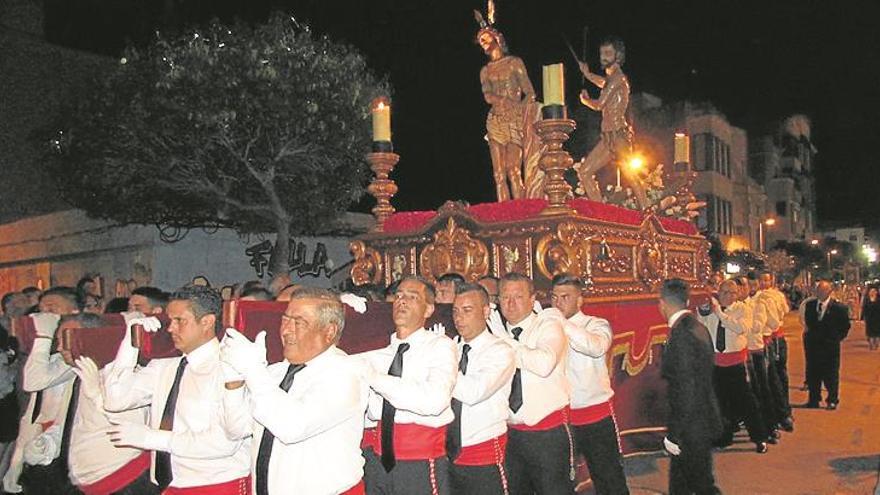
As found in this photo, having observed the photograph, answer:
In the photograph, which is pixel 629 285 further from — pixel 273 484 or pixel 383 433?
pixel 273 484

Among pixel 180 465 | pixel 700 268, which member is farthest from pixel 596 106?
pixel 180 465

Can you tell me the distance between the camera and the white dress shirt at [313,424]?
3.13m

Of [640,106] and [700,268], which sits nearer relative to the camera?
[700,268]

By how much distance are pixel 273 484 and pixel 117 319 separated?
5.36ft

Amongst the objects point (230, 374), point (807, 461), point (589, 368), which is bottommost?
point (807, 461)

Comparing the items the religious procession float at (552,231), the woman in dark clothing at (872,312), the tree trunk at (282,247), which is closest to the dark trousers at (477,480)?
the religious procession float at (552,231)

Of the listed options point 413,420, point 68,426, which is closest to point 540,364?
point 413,420

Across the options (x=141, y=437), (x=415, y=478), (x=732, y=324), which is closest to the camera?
(x=141, y=437)

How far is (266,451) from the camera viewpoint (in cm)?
334

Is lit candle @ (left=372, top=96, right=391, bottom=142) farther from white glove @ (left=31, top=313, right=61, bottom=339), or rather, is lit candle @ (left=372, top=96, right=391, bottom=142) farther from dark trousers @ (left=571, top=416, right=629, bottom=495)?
white glove @ (left=31, top=313, right=61, bottom=339)

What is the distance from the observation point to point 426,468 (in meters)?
4.17

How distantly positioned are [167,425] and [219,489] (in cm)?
40

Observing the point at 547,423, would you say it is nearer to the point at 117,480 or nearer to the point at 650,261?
the point at 117,480

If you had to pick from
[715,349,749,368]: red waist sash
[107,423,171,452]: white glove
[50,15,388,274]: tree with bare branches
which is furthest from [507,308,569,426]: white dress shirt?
[50,15,388,274]: tree with bare branches
